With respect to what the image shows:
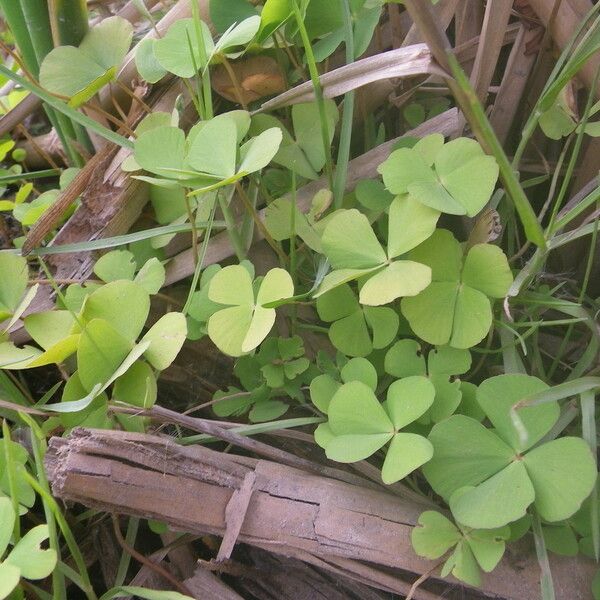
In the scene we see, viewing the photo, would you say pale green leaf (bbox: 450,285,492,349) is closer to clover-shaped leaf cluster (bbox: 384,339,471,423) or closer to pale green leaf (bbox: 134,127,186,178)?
clover-shaped leaf cluster (bbox: 384,339,471,423)

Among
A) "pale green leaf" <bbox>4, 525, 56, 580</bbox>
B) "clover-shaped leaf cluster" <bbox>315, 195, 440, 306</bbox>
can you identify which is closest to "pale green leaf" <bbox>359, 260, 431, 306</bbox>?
"clover-shaped leaf cluster" <bbox>315, 195, 440, 306</bbox>

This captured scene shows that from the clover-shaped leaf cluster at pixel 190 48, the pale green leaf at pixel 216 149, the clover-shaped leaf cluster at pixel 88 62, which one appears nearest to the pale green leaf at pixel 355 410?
the pale green leaf at pixel 216 149

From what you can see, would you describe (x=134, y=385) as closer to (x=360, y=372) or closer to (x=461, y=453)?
(x=360, y=372)

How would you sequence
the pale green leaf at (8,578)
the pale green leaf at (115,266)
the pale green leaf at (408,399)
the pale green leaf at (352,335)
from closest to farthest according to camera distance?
the pale green leaf at (8,578)
the pale green leaf at (408,399)
the pale green leaf at (352,335)
the pale green leaf at (115,266)

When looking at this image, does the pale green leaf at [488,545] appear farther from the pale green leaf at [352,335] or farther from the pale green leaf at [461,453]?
the pale green leaf at [352,335]

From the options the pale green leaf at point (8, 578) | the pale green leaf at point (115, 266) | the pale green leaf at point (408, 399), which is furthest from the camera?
the pale green leaf at point (115, 266)

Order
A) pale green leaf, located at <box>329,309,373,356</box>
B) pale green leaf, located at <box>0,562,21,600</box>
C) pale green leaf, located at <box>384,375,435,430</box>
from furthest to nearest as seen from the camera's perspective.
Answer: pale green leaf, located at <box>329,309,373,356</box>
pale green leaf, located at <box>384,375,435,430</box>
pale green leaf, located at <box>0,562,21,600</box>

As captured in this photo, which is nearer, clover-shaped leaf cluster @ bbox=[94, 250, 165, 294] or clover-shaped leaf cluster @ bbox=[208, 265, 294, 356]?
clover-shaped leaf cluster @ bbox=[208, 265, 294, 356]
